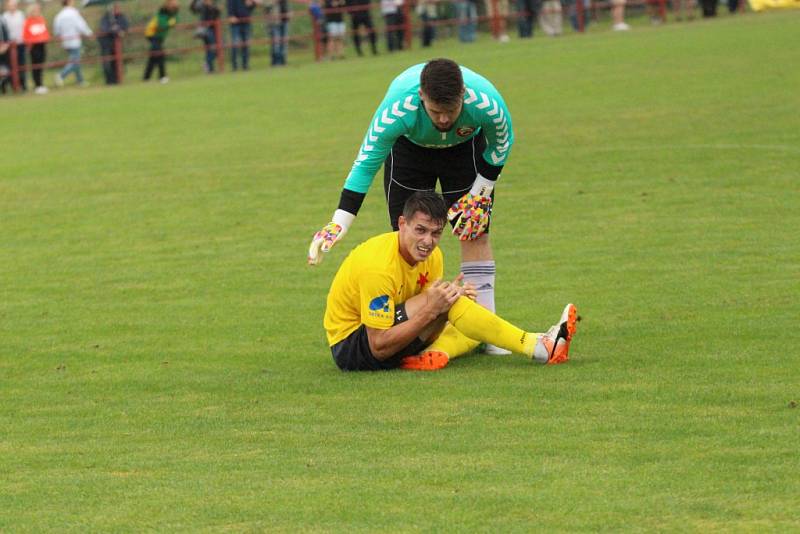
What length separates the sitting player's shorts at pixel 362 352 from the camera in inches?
320

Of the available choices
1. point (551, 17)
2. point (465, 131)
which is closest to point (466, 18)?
point (551, 17)

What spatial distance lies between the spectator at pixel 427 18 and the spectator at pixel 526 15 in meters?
2.15

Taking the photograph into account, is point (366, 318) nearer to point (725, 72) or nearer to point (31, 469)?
point (31, 469)

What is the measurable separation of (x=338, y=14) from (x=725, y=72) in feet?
41.4

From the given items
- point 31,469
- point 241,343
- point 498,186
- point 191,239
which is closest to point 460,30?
point 498,186

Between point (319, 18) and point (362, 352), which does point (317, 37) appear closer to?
point (319, 18)

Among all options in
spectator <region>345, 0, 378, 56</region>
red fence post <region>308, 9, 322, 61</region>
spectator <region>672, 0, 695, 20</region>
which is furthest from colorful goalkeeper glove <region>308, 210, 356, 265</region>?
spectator <region>672, 0, 695, 20</region>

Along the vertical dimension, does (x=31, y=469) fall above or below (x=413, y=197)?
below

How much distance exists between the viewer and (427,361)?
823 cm

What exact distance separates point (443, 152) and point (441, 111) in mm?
1090

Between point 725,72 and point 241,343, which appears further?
point 725,72

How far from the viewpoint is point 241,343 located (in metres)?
9.20

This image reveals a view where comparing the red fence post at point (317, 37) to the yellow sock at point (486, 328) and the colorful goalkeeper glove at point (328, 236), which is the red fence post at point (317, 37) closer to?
the colorful goalkeeper glove at point (328, 236)

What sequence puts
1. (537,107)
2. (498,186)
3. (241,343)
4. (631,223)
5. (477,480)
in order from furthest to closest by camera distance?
1. (537,107)
2. (498,186)
3. (631,223)
4. (241,343)
5. (477,480)
